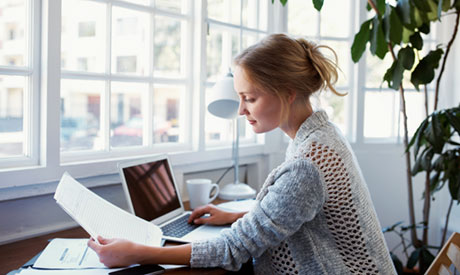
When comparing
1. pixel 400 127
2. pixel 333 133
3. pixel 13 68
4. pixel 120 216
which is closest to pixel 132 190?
pixel 120 216

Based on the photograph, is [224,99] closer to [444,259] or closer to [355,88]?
[444,259]

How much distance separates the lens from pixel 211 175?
2502 millimetres

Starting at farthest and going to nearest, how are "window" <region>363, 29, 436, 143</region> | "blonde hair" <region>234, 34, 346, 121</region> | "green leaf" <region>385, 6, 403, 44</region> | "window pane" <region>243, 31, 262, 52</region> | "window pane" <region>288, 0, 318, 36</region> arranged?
"window" <region>363, 29, 436, 143</region>
"window pane" <region>288, 0, 318, 36</region>
"window pane" <region>243, 31, 262, 52</region>
"green leaf" <region>385, 6, 403, 44</region>
"blonde hair" <region>234, 34, 346, 121</region>

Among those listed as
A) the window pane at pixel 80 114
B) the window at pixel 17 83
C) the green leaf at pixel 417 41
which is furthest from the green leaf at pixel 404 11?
the window at pixel 17 83

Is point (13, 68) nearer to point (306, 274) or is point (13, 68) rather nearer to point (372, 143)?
point (306, 274)

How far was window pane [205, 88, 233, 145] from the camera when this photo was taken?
260cm

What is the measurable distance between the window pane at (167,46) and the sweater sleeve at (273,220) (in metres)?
1.25

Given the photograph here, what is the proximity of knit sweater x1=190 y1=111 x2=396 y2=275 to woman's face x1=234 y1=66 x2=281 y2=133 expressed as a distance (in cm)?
13

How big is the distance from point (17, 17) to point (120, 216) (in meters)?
0.83

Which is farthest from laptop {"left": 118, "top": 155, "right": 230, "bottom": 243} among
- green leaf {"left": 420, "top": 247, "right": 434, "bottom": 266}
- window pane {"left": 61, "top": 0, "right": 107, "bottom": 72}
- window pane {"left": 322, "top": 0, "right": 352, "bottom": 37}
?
window pane {"left": 322, "top": 0, "right": 352, "bottom": 37}

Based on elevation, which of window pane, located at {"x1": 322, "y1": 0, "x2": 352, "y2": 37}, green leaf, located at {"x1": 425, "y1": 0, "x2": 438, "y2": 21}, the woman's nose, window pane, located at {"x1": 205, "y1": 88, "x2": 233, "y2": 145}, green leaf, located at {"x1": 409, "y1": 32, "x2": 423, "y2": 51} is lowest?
window pane, located at {"x1": 205, "y1": 88, "x2": 233, "y2": 145}

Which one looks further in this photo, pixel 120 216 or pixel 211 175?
pixel 211 175

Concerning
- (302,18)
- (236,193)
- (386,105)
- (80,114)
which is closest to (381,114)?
(386,105)

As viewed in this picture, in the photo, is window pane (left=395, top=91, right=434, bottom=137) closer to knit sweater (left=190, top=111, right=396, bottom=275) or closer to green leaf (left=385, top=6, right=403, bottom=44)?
green leaf (left=385, top=6, right=403, bottom=44)
